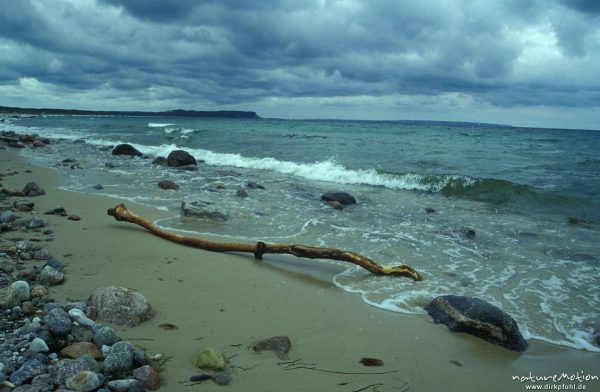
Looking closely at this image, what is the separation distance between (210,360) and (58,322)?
115cm

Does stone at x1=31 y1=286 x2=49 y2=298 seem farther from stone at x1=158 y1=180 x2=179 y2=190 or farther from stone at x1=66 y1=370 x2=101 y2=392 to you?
stone at x1=158 y1=180 x2=179 y2=190

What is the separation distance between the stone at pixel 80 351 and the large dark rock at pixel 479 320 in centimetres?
300

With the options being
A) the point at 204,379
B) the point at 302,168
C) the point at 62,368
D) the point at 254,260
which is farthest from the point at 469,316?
the point at 302,168

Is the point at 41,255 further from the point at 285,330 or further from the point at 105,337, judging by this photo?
the point at 285,330

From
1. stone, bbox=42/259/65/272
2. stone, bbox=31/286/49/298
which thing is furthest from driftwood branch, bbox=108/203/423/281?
stone, bbox=31/286/49/298

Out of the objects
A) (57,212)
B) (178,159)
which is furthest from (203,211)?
(178,159)

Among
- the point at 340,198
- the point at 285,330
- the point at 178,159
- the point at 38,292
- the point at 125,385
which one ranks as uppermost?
the point at 178,159

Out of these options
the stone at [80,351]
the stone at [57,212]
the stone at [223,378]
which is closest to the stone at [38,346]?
the stone at [80,351]

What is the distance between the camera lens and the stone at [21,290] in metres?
3.25

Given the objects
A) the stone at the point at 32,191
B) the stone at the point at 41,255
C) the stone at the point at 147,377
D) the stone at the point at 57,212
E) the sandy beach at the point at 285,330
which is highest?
the stone at the point at 32,191

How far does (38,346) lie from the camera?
8.54 ft

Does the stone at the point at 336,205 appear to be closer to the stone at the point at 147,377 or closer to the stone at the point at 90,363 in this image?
the stone at the point at 147,377

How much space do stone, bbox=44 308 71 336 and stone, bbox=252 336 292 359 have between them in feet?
4.52

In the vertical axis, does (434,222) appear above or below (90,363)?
above
